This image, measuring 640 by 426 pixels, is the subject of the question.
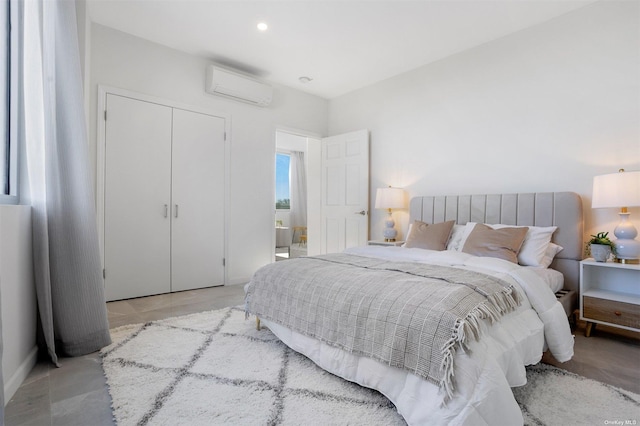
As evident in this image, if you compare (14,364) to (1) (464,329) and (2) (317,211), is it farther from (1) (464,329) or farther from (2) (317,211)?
(2) (317,211)

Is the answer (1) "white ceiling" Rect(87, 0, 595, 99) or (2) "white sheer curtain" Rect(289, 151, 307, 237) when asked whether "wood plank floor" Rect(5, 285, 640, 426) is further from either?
(2) "white sheer curtain" Rect(289, 151, 307, 237)

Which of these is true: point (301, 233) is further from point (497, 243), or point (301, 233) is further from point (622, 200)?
point (622, 200)

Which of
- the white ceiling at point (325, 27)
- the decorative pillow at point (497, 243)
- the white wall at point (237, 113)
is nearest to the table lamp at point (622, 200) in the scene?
the decorative pillow at point (497, 243)

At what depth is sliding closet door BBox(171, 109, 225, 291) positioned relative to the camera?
378 centimetres

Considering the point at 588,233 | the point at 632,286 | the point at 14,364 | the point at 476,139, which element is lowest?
the point at 14,364

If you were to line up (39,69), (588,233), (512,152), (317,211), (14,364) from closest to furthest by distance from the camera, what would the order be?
(14,364), (39,69), (588,233), (512,152), (317,211)

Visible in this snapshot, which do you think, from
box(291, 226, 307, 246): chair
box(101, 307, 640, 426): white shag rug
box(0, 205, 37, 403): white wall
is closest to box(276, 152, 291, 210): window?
box(291, 226, 307, 246): chair

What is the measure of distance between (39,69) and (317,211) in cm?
367

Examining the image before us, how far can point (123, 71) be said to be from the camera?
342 cm

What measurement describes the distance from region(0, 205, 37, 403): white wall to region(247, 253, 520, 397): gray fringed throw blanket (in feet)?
4.22

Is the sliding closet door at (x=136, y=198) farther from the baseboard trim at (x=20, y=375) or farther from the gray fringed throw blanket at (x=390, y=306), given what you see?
the gray fringed throw blanket at (x=390, y=306)

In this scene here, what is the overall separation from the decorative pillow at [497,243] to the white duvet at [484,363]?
46 centimetres

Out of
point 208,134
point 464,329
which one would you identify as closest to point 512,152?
point 464,329

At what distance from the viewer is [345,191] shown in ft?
15.8
